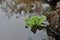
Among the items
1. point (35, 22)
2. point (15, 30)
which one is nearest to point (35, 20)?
point (35, 22)

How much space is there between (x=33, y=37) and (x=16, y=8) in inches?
10.6

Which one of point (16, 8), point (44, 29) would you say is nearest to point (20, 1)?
point (16, 8)

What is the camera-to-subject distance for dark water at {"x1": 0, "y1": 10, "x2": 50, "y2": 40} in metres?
1.28

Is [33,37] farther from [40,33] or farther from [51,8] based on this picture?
[51,8]

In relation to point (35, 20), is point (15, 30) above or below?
below

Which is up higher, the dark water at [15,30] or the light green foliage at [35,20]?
the light green foliage at [35,20]

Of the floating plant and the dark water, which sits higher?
the floating plant

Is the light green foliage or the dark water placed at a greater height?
the light green foliage

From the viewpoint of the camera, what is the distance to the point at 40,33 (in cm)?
127

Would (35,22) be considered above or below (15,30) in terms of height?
above

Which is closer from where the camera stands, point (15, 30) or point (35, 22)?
point (35, 22)

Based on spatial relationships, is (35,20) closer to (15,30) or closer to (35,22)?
(35,22)

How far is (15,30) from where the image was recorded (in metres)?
1.29

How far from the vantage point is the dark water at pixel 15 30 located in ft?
4.19
